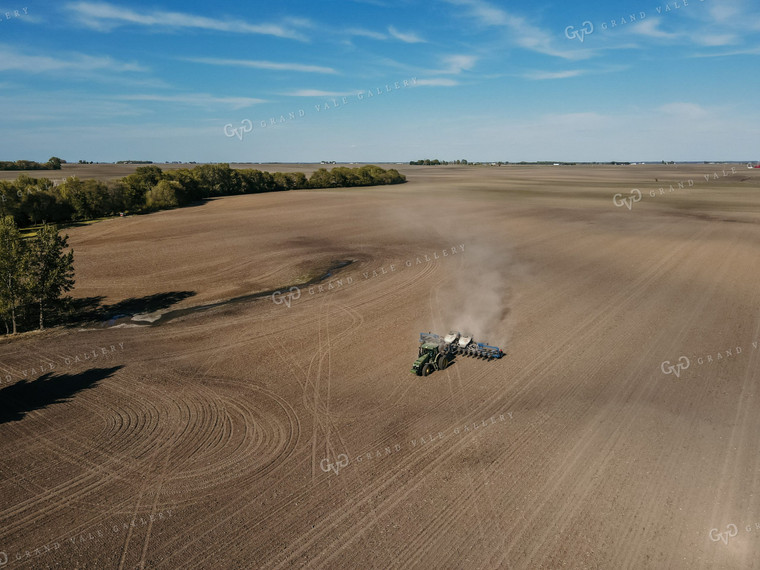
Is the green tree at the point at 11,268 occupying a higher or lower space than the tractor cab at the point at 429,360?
higher

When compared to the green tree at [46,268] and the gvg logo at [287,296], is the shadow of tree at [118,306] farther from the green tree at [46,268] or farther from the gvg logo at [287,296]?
the gvg logo at [287,296]

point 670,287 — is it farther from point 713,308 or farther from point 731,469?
point 731,469

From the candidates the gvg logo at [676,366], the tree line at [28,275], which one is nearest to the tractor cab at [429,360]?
the gvg logo at [676,366]

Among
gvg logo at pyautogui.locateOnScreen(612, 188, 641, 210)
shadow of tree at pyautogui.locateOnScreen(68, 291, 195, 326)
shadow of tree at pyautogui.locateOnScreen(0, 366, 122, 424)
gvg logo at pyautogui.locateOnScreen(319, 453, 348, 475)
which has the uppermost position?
gvg logo at pyautogui.locateOnScreen(612, 188, 641, 210)

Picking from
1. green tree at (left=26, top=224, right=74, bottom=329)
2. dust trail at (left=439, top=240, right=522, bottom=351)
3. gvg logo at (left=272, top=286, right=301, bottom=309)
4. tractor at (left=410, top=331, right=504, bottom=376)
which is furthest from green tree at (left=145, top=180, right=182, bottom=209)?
tractor at (left=410, top=331, right=504, bottom=376)

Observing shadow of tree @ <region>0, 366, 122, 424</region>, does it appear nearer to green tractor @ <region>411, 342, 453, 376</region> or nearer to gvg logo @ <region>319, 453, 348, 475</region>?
gvg logo @ <region>319, 453, 348, 475</region>

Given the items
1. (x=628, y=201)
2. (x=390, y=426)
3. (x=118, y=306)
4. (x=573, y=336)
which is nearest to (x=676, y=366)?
(x=573, y=336)
